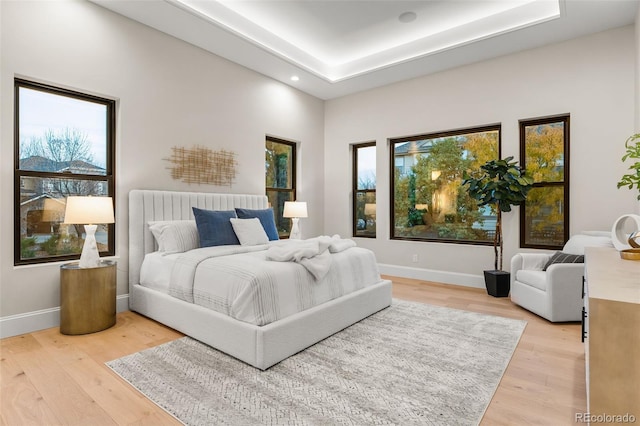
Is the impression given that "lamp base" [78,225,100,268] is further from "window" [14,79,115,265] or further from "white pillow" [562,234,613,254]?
"white pillow" [562,234,613,254]

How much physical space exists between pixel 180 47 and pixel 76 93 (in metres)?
1.31

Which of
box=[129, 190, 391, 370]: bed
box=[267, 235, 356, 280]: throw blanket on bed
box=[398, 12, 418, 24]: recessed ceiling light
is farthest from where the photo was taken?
box=[398, 12, 418, 24]: recessed ceiling light

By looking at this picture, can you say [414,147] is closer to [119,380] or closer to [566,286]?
[566,286]

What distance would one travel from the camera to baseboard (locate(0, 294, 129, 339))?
2846mm

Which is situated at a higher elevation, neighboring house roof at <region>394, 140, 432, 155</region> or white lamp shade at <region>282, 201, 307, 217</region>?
neighboring house roof at <region>394, 140, 432, 155</region>

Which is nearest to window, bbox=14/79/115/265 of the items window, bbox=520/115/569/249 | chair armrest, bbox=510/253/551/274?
chair armrest, bbox=510/253/551/274

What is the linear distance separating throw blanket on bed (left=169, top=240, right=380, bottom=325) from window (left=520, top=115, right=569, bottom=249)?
101 inches

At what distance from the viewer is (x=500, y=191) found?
4.13 metres

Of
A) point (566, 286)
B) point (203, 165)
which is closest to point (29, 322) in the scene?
point (203, 165)

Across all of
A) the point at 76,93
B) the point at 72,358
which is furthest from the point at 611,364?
the point at 76,93

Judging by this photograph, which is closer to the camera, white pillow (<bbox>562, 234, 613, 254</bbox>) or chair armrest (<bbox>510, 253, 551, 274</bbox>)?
white pillow (<bbox>562, 234, 613, 254</bbox>)

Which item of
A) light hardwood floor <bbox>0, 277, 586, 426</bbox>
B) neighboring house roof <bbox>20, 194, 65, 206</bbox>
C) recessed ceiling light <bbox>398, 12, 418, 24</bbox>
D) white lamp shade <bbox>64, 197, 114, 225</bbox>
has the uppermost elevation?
recessed ceiling light <bbox>398, 12, 418, 24</bbox>

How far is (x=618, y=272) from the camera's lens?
152 centimetres

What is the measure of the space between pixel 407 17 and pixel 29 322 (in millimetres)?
4987
